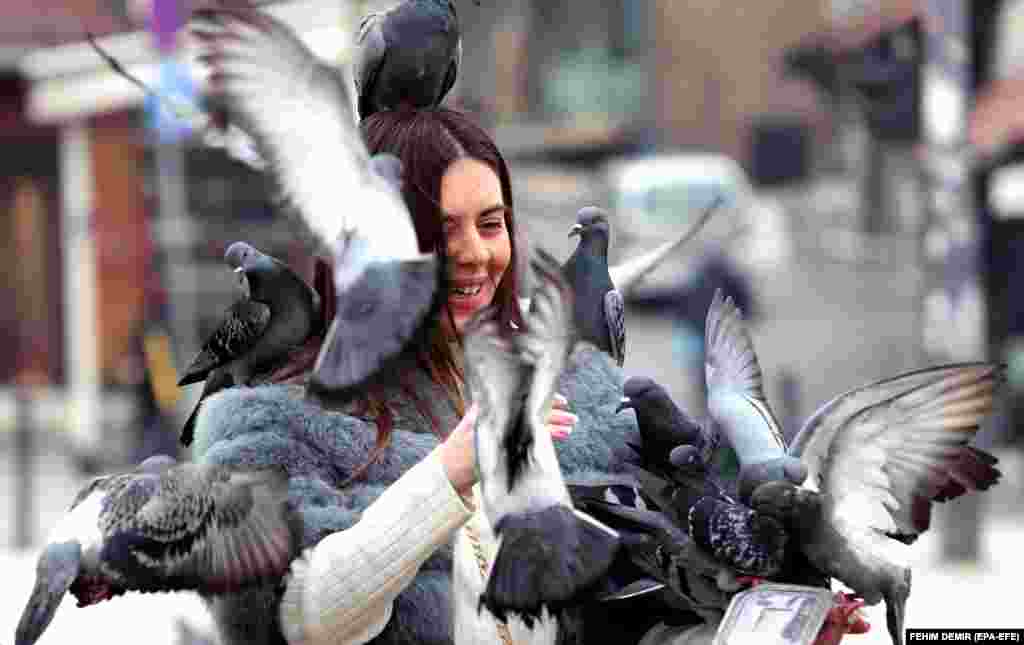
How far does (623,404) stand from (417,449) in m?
0.33

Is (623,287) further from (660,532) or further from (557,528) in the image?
(557,528)

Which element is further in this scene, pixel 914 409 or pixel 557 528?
pixel 914 409

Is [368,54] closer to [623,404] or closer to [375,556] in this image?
[623,404]

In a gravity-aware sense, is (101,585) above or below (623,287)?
below

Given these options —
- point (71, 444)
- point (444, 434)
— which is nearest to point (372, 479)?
point (444, 434)

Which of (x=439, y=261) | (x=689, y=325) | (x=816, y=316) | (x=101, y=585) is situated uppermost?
(x=439, y=261)

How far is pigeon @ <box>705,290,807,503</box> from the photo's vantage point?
2.72 metres

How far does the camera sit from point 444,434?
9.70ft

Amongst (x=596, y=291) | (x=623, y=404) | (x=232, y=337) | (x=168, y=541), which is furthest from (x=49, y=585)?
(x=596, y=291)

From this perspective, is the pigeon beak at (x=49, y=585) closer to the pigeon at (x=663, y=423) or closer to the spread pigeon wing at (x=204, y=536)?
the spread pigeon wing at (x=204, y=536)

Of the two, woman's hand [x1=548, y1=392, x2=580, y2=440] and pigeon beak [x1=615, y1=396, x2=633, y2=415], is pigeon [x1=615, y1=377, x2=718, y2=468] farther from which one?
woman's hand [x1=548, y1=392, x2=580, y2=440]

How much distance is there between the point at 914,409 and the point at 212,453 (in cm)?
95

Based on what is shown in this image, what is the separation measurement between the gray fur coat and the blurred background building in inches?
12.0

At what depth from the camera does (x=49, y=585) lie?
8.77 feet
